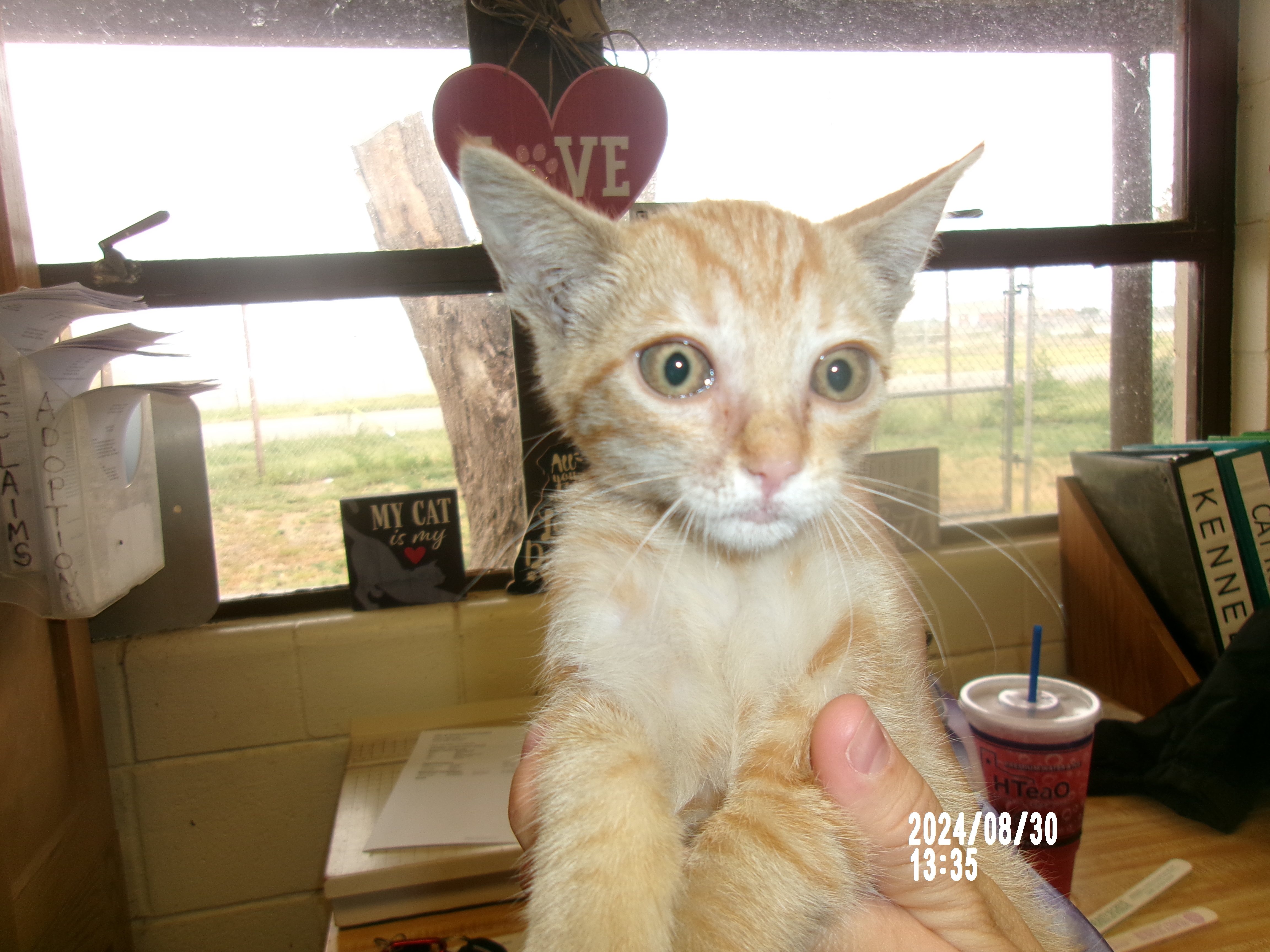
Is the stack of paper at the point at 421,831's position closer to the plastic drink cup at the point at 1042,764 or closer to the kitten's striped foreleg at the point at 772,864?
the kitten's striped foreleg at the point at 772,864

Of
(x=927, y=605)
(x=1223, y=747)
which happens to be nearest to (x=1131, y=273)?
(x=927, y=605)

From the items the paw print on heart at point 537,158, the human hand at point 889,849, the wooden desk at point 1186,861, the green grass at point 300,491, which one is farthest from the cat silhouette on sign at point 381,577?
the wooden desk at point 1186,861

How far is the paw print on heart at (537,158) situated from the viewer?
1690mm

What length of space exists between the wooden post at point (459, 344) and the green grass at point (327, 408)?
0.07 metres

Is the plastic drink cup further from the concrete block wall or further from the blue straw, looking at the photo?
the concrete block wall

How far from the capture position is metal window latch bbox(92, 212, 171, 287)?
1.57 m

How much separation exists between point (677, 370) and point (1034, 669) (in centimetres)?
96

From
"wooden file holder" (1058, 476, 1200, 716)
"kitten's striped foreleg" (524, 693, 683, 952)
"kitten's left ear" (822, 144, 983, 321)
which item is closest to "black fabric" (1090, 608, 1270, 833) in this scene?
"wooden file holder" (1058, 476, 1200, 716)

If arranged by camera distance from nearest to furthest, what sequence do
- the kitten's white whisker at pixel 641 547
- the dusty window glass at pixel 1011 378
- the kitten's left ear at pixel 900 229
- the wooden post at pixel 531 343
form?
the kitten's white whisker at pixel 641 547
the kitten's left ear at pixel 900 229
the wooden post at pixel 531 343
the dusty window glass at pixel 1011 378

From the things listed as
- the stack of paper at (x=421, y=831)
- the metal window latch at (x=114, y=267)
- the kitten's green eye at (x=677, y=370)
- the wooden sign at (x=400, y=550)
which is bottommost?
the stack of paper at (x=421, y=831)

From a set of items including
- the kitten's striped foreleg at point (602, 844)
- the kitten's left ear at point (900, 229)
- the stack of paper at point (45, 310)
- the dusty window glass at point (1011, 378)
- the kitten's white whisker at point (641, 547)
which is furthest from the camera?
the dusty window glass at point (1011, 378)

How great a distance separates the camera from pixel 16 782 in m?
1.30

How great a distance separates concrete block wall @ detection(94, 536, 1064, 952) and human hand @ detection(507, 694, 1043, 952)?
3.01 ft

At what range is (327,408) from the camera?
1.94 metres
